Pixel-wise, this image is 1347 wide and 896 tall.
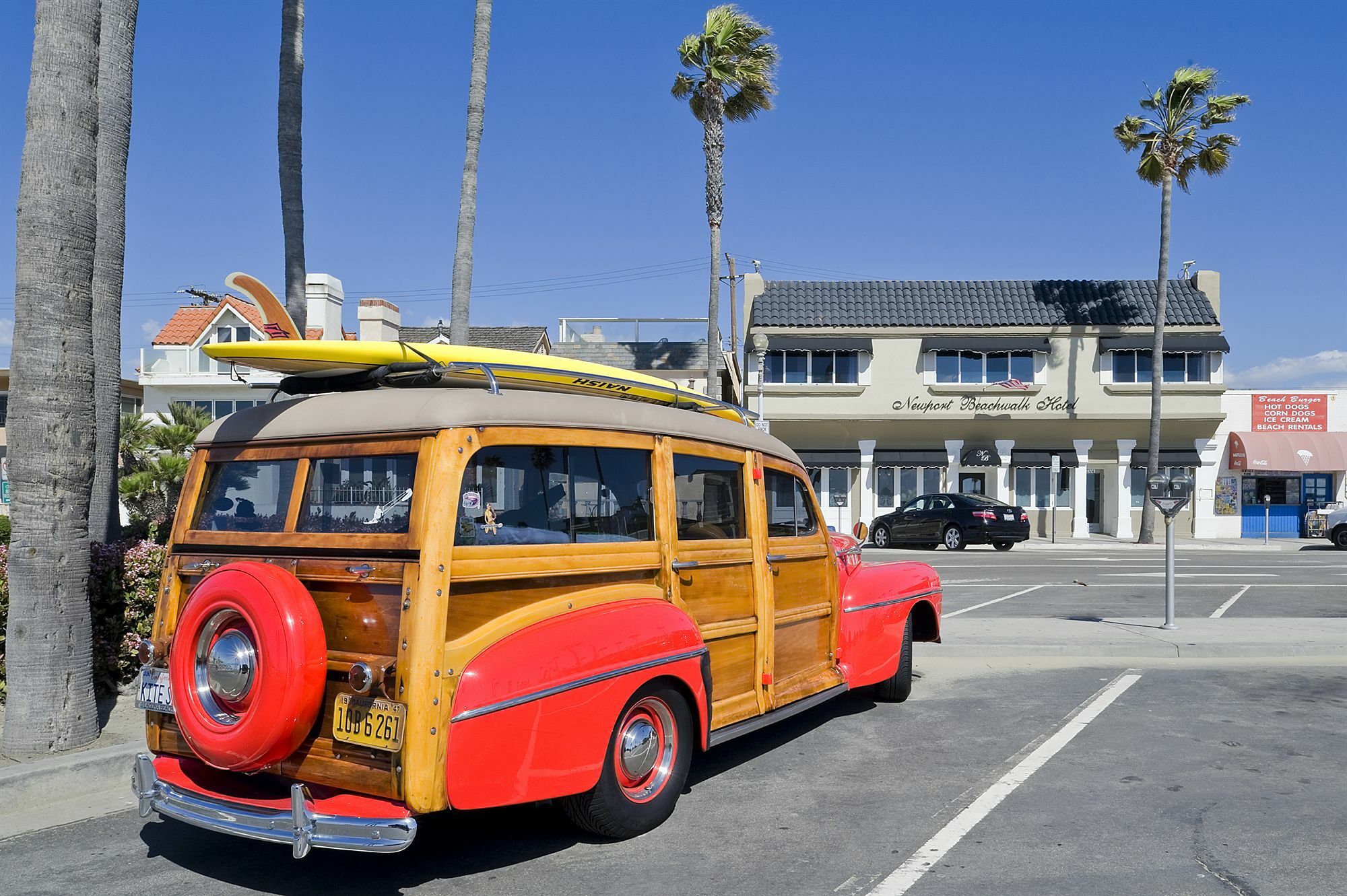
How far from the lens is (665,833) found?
5.32 metres

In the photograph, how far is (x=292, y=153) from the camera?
39.7 feet

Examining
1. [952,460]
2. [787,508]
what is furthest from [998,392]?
[787,508]

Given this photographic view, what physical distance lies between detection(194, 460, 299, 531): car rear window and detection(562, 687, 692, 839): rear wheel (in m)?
1.84

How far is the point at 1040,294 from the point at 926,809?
110 feet

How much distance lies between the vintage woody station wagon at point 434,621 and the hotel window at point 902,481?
31606mm

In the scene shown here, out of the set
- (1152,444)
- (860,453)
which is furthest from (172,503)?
(1152,444)

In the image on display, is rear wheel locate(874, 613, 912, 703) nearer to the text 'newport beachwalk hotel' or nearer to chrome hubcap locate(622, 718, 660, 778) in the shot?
chrome hubcap locate(622, 718, 660, 778)

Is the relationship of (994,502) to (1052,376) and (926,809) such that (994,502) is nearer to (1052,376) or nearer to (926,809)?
(1052,376)

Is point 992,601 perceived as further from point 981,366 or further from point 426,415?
point 981,366

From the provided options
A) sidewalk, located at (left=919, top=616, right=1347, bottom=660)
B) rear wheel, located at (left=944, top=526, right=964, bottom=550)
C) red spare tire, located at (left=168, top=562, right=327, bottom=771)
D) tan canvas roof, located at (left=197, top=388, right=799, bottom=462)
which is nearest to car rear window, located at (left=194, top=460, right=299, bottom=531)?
tan canvas roof, located at (left=197, top=388, right=799, bottom=462)

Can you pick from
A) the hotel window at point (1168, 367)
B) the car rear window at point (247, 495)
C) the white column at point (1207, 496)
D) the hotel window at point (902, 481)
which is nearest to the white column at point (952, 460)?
the hotel window at point (902, 481)

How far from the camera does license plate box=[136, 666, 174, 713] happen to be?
493 cm

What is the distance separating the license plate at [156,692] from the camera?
4.93 metres

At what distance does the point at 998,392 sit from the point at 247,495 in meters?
33.0
